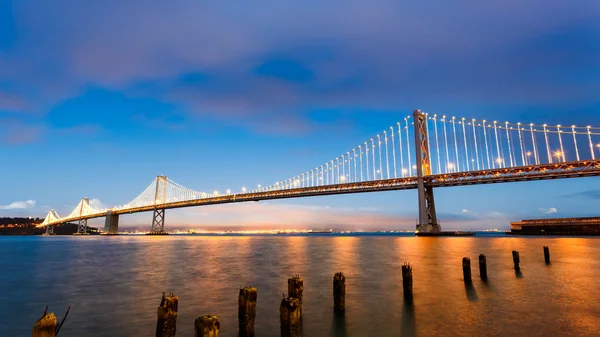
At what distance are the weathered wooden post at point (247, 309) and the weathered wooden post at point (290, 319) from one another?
1.38 metres

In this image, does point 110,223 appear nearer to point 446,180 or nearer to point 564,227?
point 446,180

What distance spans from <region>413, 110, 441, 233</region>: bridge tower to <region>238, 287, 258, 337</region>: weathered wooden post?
5386cm

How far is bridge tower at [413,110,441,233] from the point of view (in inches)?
2274

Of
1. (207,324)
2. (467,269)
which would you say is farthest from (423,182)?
(207,324)

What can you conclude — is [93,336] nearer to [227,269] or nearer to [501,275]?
[227,269]

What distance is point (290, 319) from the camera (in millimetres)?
6145

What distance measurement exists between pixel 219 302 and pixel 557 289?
40.1ft

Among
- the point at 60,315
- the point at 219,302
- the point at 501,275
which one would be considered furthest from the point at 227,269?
the point at 501,275

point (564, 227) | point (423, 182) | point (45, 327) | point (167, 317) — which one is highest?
point (423, 182)

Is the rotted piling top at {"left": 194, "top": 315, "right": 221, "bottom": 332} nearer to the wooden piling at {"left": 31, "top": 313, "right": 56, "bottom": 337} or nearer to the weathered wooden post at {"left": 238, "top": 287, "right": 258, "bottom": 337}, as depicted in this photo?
the wooden piling at {"left": 31, "top": 313, "right": 56, "bottom": 337}

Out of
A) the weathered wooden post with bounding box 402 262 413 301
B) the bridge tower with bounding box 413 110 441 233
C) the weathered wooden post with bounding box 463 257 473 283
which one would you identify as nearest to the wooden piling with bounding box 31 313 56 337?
the weathered wooden post with bounding box 402 262 413 301

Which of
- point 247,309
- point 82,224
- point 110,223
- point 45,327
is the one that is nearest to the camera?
point 45,327

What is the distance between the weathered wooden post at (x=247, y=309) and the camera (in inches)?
294

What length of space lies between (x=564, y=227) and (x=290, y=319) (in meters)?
75.3
